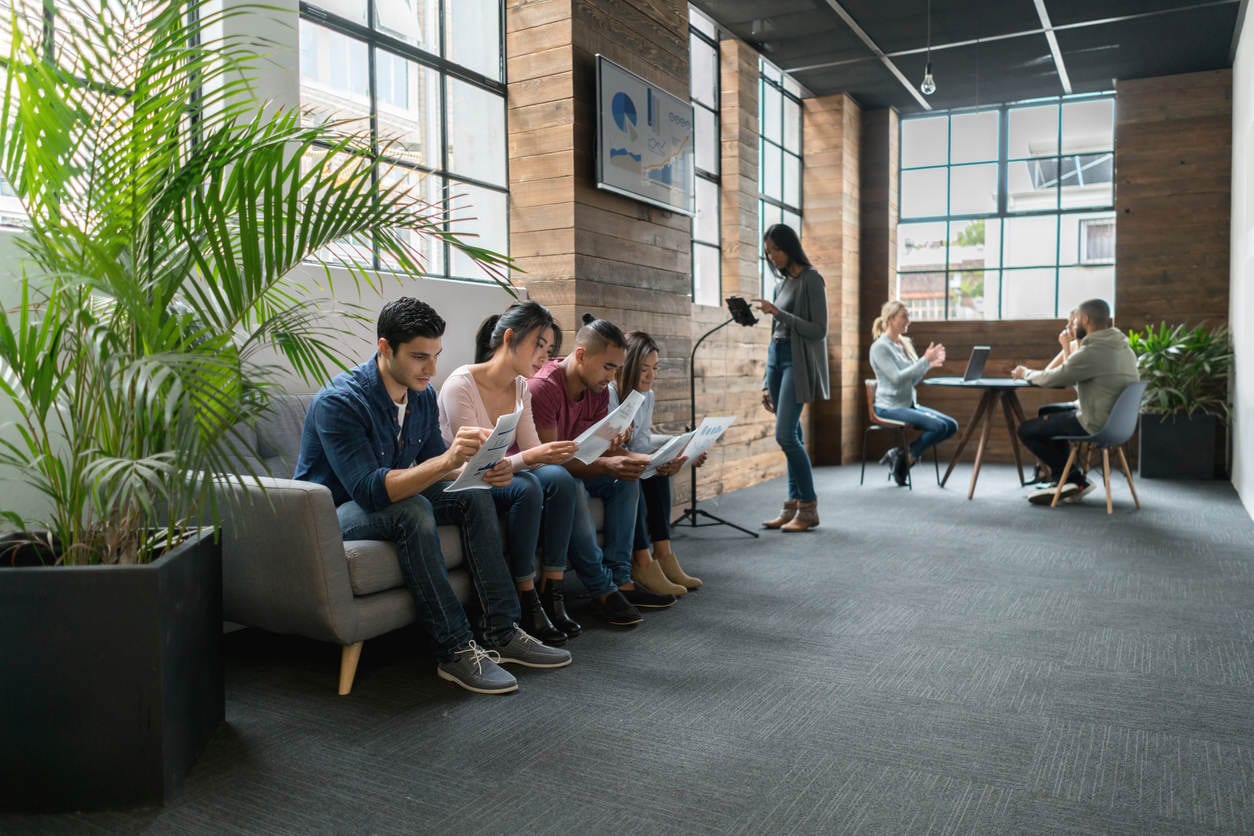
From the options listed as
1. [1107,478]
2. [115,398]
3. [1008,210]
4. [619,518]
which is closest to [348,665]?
[115,398]

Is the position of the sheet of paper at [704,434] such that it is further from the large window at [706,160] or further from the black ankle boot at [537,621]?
the large window at [706,160]

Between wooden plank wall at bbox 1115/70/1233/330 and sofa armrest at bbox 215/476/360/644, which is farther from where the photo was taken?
wooden plank wall at bbox 1115/70/1233/330

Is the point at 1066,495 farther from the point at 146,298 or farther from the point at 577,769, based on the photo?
the point at 146,298

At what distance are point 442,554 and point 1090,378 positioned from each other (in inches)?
161

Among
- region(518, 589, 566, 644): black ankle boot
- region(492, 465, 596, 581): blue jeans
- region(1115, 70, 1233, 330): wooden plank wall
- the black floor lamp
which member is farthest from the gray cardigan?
region(1115, 70, 1233, 330): wooden plank wall

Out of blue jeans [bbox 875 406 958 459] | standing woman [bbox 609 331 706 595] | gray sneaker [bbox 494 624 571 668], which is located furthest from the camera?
blue jeans [bbox 875 406 958 459]

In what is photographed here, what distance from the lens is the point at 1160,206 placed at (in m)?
7.11

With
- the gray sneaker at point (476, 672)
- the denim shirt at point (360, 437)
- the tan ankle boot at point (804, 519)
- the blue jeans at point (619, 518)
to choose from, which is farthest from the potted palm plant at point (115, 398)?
the tan ankle boot at point (804, 519)

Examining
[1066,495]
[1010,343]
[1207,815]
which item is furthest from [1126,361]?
[1207,815]

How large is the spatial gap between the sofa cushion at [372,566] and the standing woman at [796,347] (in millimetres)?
2483

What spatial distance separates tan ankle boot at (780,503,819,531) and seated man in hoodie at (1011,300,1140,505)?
1.53 meters

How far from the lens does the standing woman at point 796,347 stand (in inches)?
180

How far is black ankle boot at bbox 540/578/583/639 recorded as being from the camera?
2.91m

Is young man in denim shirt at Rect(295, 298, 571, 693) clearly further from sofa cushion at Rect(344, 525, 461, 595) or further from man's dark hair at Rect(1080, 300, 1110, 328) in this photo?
man's dark hair at Rect(1080, 300, 1110, 328)
